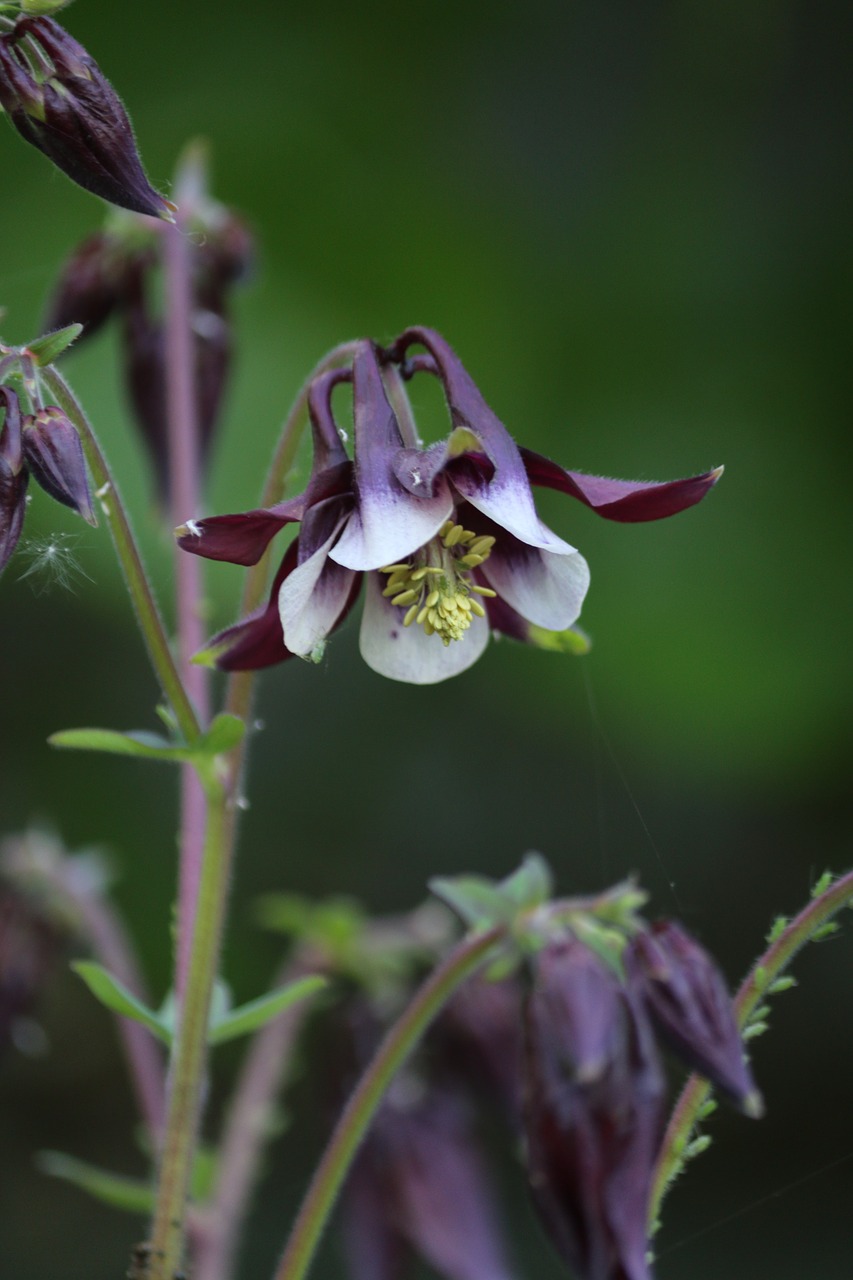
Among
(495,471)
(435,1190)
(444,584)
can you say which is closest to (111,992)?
(444,584)

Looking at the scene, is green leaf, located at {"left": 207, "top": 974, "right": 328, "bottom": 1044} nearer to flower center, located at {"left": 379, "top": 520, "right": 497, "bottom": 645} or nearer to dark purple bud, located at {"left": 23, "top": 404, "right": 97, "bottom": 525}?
flower center, located at {"left": 379, "top": 520, "right": 497, "bottom": 645}

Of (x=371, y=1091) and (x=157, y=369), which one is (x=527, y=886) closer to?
(x=371, y=1091)

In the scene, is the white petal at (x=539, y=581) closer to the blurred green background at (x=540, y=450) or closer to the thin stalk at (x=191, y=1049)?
the thin stalk at (x=191, y=1049)

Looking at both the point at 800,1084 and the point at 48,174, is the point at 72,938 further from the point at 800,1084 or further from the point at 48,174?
the point at 48,174

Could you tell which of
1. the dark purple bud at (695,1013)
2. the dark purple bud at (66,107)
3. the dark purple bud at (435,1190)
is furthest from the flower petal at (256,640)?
the dark purple bud at (435,1190)

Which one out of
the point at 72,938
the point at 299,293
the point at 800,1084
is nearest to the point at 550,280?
the point at 299,293

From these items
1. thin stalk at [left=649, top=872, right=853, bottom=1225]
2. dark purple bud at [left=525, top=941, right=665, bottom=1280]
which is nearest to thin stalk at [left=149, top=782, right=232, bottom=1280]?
dark purple bud at [left=525, top=941, right=665, bottom=1280]
